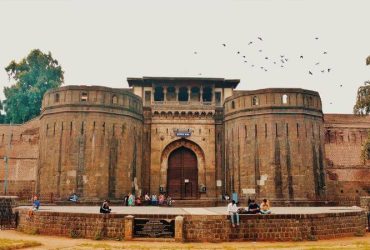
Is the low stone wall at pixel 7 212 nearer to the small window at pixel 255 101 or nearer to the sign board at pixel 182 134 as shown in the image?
the sign board at pixel 182 134

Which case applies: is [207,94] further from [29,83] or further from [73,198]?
[29,83]

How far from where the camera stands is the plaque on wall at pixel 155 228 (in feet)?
49.5

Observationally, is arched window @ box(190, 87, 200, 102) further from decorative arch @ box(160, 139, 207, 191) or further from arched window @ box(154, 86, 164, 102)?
decorative arch @ box(160, 139, 207, 191)

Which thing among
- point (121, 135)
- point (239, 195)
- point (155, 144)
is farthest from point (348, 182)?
point (121, 135)

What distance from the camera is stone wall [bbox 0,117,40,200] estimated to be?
32062 millimetres

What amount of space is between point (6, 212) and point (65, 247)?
10.3 meters

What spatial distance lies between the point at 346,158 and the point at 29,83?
35.2 metres

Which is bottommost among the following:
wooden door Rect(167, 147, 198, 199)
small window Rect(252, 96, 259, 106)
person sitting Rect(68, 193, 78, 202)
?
person sitting Rect(68, 193, 78, 202)

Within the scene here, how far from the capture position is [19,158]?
33125 millimetres

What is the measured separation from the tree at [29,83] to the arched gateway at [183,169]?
20091mm

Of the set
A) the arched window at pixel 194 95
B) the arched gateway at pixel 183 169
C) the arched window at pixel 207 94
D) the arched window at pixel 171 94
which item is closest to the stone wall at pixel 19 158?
the arched gateway at pixel 183 169

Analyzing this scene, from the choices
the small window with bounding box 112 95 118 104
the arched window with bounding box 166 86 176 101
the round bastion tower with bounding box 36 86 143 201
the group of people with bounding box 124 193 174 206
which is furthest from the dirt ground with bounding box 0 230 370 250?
the arched window with bounding box 166 86 176 101

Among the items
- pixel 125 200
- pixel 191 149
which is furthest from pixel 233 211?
pixel 191 149

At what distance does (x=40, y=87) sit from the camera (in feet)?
147
